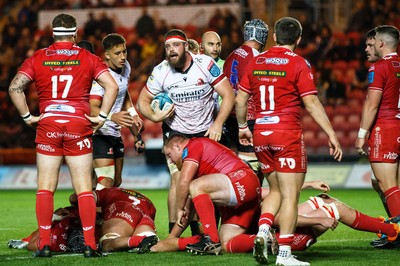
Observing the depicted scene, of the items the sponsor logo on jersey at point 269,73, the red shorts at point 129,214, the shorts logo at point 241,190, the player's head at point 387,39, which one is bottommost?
the red shorts at point 129,214

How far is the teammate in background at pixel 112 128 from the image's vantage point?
11258mm

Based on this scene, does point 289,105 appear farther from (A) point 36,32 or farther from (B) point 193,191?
(A) point 36,32

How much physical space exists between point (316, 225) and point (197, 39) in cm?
1546

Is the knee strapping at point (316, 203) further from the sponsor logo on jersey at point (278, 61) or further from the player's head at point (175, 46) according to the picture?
the player's head at point (175, 46)

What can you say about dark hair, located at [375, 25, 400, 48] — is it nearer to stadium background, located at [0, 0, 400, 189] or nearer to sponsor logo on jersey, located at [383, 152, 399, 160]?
sponsor logo on jersey, located at [383, 152, 399, 160]

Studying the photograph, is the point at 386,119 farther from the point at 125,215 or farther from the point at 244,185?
the point at 125,215

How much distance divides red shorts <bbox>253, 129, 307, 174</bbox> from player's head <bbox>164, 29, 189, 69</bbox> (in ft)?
6.82

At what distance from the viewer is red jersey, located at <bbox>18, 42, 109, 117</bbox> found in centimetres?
895

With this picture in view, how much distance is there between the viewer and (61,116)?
29.3 feet

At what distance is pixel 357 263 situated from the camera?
8211 mm

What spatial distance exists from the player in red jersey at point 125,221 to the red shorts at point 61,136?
0.90 metres

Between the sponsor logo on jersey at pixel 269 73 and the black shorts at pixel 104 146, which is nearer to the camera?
the sponsor logo on jersey at pixel 269 73

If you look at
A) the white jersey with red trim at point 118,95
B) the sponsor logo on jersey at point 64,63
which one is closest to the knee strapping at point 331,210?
the sponsor logo on jersey at point 64,63

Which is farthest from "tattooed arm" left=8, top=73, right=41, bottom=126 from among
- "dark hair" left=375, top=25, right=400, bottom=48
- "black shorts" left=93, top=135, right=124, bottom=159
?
"dark hair" left=375, top=25, right=400, bottom=48
